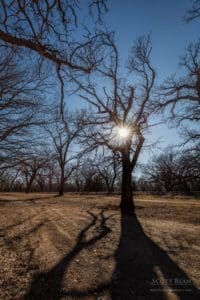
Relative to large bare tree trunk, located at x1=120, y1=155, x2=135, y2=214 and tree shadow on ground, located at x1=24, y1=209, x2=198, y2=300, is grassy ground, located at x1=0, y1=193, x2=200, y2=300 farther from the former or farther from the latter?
large bare tree trunk, located at x1=120, y1=155, x2=135, y2=214

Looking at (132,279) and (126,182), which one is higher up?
(126,182)

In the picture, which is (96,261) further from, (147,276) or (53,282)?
(53,282)

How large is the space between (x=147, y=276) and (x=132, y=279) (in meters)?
0.29

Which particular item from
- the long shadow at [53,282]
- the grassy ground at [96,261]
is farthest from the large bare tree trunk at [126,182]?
the long shadow at [53,282]

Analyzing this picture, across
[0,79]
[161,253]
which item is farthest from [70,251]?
[0,79]

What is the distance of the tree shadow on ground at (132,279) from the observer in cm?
409

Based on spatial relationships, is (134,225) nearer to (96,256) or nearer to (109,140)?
(96,256)

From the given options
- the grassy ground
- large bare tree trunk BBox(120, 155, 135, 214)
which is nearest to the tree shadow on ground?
the grassy ground

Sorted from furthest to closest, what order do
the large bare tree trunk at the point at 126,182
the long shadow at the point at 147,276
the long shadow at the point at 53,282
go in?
the large bare tree trunk at the point at 126,182 < the long shadow at the point at 147,276 < the long shadow at the point at 53,282

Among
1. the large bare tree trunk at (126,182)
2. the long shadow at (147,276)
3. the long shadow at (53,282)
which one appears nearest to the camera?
the long shadow at (53,282)

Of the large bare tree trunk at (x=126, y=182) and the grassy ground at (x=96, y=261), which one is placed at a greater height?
the large bare tree trunk at (x=126, y=182)

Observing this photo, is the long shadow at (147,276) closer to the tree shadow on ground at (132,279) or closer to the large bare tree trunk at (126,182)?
the tree shadow on ground at (132,279)

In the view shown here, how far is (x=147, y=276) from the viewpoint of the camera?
477cm

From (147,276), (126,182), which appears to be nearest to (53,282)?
(147,276)
